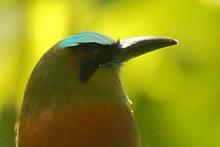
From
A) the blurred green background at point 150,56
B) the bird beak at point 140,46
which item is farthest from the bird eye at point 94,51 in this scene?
the blurred green background at point 150,56

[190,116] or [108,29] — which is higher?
[108,29]

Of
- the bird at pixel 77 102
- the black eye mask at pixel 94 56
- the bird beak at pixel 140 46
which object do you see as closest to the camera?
the bird at pixel 77 102

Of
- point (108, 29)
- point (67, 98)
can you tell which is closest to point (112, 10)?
point (108, 29)

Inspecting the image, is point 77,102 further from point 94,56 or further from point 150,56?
point 150,56

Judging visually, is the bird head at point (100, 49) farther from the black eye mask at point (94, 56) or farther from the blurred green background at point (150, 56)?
the blurred green background at point (150, 56)

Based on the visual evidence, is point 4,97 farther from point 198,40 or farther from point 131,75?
point 198,40
